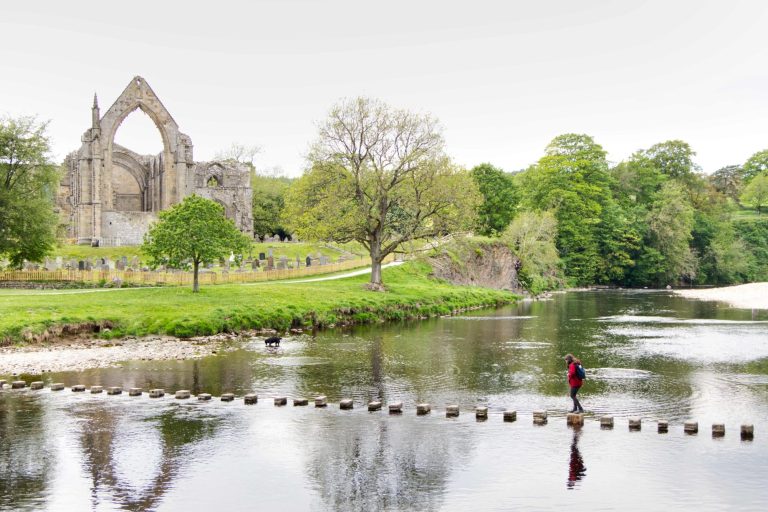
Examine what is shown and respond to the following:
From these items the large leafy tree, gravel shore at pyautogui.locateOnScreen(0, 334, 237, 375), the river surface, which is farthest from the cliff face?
the river surface

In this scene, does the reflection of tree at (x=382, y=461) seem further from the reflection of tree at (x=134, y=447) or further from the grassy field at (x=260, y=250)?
the grassy field at (x=260, y=250)

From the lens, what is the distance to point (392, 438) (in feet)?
77.2

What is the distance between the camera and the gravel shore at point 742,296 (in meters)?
78.4

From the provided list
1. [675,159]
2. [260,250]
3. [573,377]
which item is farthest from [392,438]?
[675,159]

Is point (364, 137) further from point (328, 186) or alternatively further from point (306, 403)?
point (306, 403)

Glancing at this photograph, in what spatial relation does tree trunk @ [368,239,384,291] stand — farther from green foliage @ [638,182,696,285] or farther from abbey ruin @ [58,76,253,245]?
green foliage @ [638,182,696,285]

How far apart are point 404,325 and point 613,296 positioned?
142ft

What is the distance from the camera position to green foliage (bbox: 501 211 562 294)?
329ft

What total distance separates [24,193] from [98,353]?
97.4 feet

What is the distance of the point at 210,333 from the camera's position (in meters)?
47.6

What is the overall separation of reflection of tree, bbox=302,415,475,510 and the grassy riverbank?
78.0 feet

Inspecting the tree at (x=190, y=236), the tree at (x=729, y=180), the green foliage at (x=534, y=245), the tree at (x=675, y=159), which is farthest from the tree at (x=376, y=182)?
the tree at (x=729, y=180)

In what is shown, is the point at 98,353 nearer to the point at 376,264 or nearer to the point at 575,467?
the point at 575,467

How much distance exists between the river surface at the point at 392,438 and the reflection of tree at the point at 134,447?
2.6 inches
